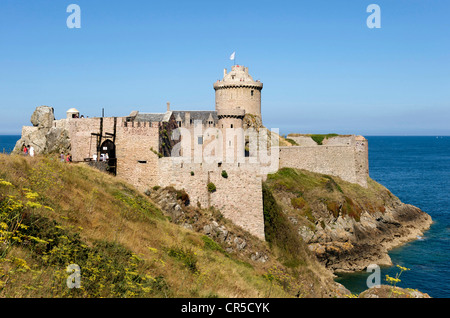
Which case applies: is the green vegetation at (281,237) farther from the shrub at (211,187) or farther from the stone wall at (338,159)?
the stone wall at (338,159)

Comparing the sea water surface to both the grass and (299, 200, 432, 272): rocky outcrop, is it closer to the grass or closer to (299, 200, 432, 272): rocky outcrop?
(299, 200, 432, 272): rocky outcrop

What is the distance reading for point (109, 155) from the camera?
30.1 metres

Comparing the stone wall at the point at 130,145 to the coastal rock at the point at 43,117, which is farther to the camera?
the coastal rock at the point at 43,117

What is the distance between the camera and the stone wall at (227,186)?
2792cm

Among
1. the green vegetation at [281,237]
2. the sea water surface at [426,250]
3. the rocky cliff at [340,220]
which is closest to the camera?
the green vegetation at [281,237]

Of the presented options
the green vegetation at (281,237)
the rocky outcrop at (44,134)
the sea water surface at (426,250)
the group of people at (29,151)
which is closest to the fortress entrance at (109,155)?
the group of people at (29,151)

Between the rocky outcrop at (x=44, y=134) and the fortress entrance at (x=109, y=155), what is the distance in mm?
6178

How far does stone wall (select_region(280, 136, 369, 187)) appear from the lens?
5109 centimetres

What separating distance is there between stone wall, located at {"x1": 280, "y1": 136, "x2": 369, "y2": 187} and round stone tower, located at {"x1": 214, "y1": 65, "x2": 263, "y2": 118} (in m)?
9.54

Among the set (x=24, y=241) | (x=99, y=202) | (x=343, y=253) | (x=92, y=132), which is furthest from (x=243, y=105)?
(x=24, y=241)

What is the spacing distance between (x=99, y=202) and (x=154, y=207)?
24.8 ft

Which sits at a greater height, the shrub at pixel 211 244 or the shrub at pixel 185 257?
the shrub at pixel 185 257
